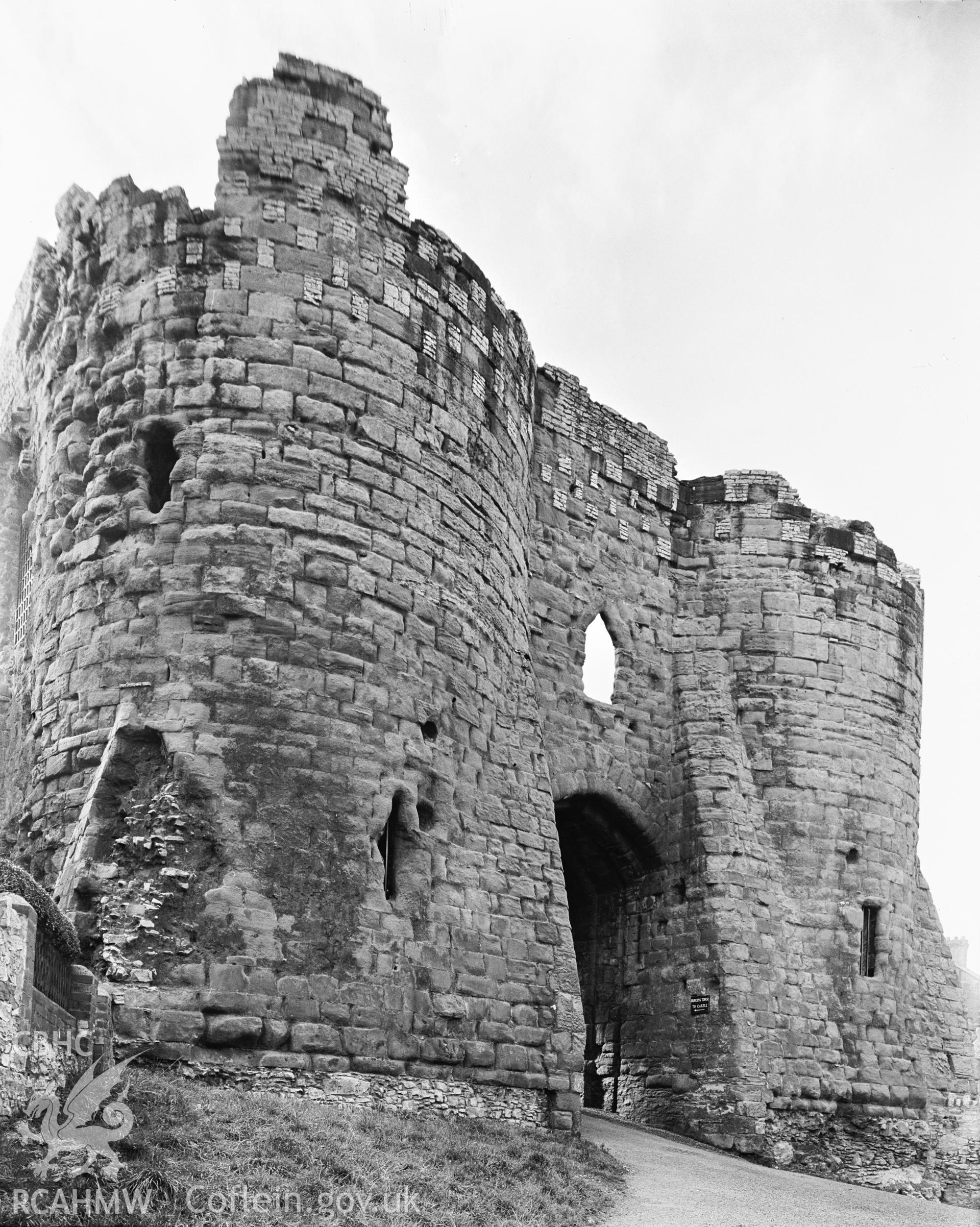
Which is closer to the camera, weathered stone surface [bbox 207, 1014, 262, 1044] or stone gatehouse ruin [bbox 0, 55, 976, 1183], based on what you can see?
weathered stone surface [bbox 207, 1014, 262, 1044]

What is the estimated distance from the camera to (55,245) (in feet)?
42.1

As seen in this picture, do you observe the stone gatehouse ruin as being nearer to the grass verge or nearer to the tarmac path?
the grass verge

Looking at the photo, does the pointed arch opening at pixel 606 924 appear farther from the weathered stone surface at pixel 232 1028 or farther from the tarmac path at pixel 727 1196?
the weathered stone surface at pixel 232 1028

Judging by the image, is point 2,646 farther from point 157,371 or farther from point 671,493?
point 671,493

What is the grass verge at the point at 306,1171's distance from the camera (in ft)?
22.5

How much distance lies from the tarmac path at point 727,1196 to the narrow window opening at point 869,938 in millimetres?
2799

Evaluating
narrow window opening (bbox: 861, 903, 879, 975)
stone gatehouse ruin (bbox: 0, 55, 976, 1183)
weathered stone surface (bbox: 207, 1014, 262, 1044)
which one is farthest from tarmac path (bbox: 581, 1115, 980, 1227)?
narrow window opening (bbox: 861, 903, 879, 975)

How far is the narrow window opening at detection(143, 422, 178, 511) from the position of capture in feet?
37.2

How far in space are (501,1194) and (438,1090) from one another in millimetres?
1491

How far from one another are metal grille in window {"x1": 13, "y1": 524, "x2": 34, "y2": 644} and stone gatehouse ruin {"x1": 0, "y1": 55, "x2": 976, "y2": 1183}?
0.14 m

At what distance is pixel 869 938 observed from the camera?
16.7 m

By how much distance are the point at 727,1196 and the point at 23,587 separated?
8622mm

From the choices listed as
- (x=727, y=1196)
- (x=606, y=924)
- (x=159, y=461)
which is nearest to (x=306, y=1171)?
(x=727, y=1196)

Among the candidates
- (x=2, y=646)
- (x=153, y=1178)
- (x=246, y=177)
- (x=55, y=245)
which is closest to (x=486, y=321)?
(x=246, y=177)
